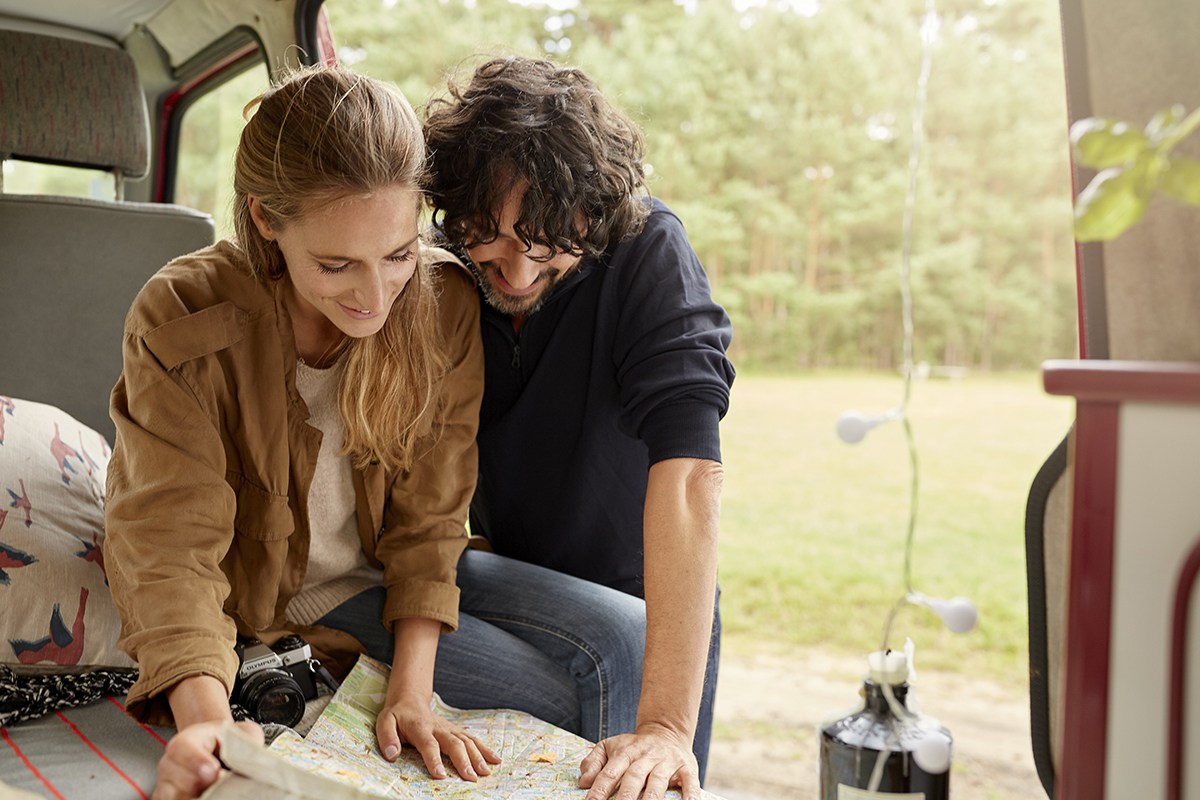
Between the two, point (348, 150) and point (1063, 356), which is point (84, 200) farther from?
point (1063, 356)

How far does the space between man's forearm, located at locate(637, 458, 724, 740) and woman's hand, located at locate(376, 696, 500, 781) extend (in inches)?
7.2

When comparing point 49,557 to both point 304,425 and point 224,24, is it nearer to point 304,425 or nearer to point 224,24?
point 304,425

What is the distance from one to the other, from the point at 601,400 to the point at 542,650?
344 millimetres

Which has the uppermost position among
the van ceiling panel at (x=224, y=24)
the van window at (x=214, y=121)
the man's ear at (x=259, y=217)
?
the van ceiling panel at (x=224, y=24)

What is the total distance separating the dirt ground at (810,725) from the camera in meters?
4.35

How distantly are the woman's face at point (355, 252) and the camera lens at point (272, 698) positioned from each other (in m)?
0.39

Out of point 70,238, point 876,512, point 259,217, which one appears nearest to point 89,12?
point 70,238

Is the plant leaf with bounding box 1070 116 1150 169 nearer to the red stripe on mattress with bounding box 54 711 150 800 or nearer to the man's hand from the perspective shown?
the man's hand

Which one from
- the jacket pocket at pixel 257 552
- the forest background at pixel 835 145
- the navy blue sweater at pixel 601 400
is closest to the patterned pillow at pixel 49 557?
the jacket pocket at pixel 257 552

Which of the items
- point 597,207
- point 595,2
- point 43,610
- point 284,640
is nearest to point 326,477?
point 284,640

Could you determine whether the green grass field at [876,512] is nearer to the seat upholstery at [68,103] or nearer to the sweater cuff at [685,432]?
the seat upholstery at [68,103]

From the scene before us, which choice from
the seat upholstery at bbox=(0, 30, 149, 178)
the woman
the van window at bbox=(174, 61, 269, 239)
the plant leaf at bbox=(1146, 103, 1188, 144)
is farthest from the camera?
the van window at bbox=(174, 61, 269, 239)

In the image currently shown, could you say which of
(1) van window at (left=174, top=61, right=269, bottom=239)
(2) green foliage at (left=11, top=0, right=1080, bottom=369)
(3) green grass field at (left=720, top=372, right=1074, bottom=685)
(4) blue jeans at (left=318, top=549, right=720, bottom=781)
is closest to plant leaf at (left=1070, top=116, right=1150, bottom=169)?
(4) blue jeans at (left=318, top=549, right=720, bottom=781)

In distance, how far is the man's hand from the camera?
3.66 ft
